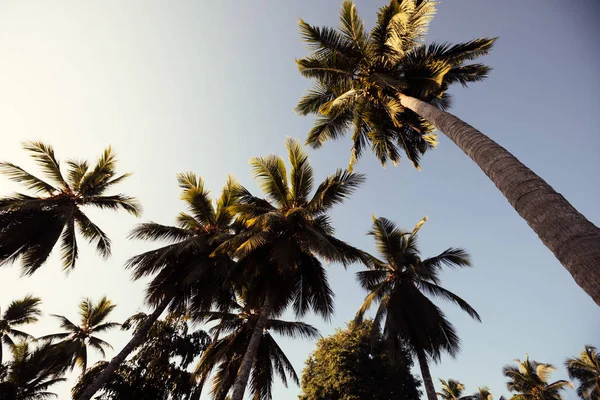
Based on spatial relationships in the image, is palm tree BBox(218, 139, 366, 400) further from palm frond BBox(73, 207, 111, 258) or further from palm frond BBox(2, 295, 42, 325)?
palm frond BBox(2, 295, 42, 325)

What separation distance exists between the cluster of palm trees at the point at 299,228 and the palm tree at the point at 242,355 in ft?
0.18

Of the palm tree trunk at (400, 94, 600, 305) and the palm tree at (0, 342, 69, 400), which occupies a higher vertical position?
the palm tree at (0, 342, 69, 400)

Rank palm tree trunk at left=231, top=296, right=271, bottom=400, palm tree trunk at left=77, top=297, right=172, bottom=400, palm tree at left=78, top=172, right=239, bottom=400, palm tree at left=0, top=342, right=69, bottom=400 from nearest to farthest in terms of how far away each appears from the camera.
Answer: palm tree trunk at left=231, top=296, right=271, bottom=400 → palm tree trunk at left=77, top=297, right=172, bottom=400 → palm tree at left=78, top=172, right=239, bottom=400 → palm tree at left=0, top=342, right=69, bottom=400

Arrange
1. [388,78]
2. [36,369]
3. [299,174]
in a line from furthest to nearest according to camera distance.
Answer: [36,369] → [299,174] → [388,78]

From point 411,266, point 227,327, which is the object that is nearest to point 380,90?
point 411,266

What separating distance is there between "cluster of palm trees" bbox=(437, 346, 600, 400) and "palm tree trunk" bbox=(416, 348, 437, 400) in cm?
1593

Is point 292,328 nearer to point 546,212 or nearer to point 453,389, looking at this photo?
point 546,212

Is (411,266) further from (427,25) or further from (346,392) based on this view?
(427,25)

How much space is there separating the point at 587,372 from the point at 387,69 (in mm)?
34533

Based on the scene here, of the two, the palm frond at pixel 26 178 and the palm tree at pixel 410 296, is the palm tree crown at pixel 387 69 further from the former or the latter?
the palm frond at pixel 26 178

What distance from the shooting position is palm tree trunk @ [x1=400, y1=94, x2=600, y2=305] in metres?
2.41

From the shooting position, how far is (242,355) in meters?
13.1

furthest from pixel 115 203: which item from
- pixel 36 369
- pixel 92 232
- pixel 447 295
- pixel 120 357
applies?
pixel 447 295

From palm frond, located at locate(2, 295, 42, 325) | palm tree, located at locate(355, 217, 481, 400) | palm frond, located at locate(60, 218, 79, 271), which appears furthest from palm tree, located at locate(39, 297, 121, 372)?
palm tree, located at locate(355, 217, 481, 400)
